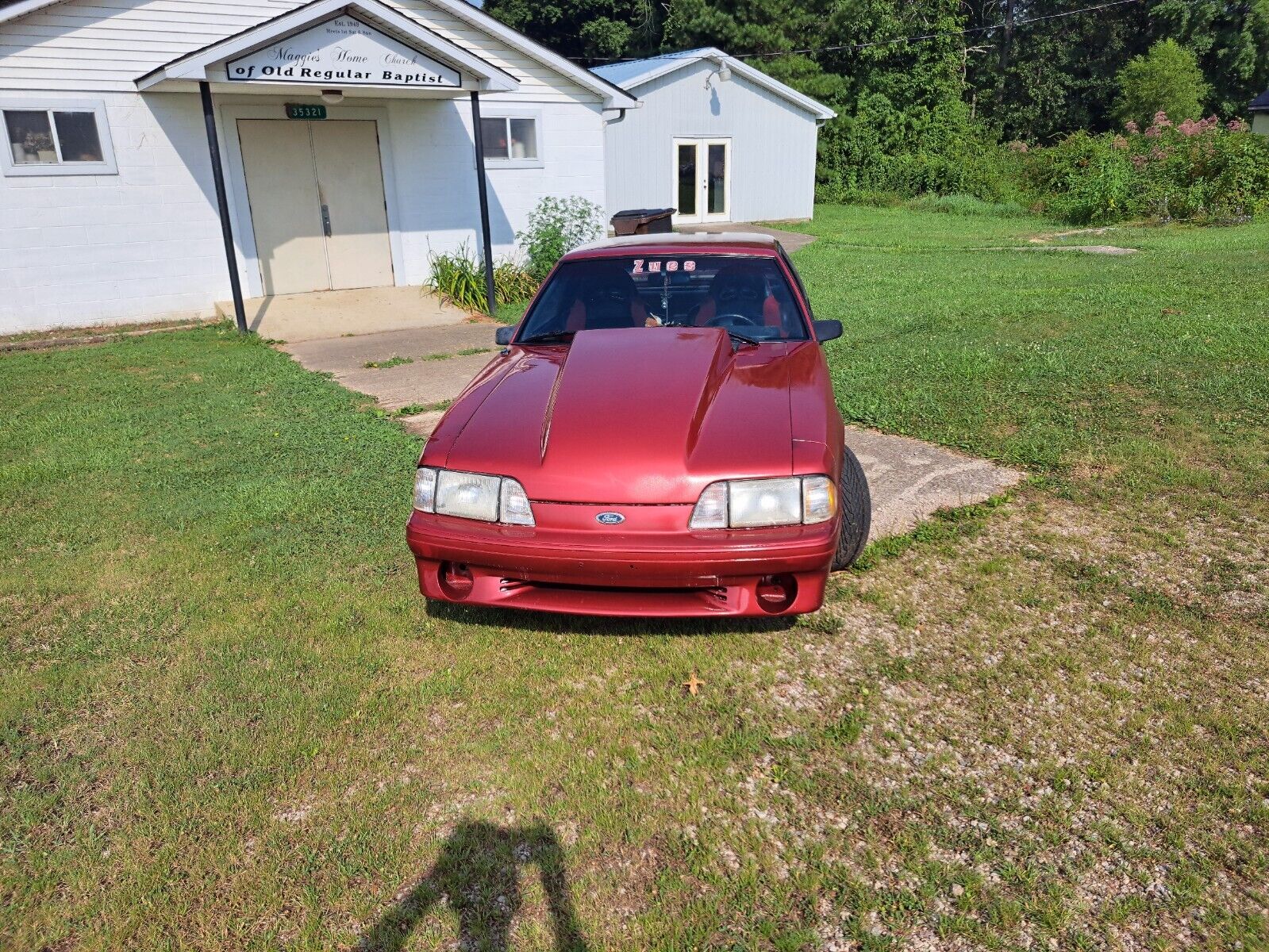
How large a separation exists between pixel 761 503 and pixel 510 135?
12.2 metres

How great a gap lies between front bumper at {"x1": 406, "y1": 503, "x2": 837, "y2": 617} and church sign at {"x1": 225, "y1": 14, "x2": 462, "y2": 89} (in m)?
9.13

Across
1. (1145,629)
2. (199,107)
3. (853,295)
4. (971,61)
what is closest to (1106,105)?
(971,61)

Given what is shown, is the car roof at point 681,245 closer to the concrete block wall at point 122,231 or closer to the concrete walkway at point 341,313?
the concrete walkway at point 341,313

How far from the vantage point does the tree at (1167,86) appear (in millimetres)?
36719

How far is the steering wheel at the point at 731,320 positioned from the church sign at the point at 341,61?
834cm

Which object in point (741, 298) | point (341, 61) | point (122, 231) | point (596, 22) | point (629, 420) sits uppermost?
point (596, 22)

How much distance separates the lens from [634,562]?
315 cm

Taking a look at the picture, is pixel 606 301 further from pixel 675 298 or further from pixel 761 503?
pixel 761 503

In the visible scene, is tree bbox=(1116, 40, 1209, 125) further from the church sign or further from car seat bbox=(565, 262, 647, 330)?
car seat bbox=(565, 262, 647, 330)

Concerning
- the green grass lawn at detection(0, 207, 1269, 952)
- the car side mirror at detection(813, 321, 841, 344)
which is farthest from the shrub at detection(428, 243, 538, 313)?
the car side mirror at detection(813, 321, 841, 344)

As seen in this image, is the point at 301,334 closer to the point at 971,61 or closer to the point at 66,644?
the point at 66,644

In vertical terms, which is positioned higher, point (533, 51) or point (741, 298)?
point (533, 51)

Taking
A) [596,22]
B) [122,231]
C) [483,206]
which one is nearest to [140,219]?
[122,231]

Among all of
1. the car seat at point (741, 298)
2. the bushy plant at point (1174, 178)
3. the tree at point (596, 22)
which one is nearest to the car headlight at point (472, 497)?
the car seat at point (741, 298)
